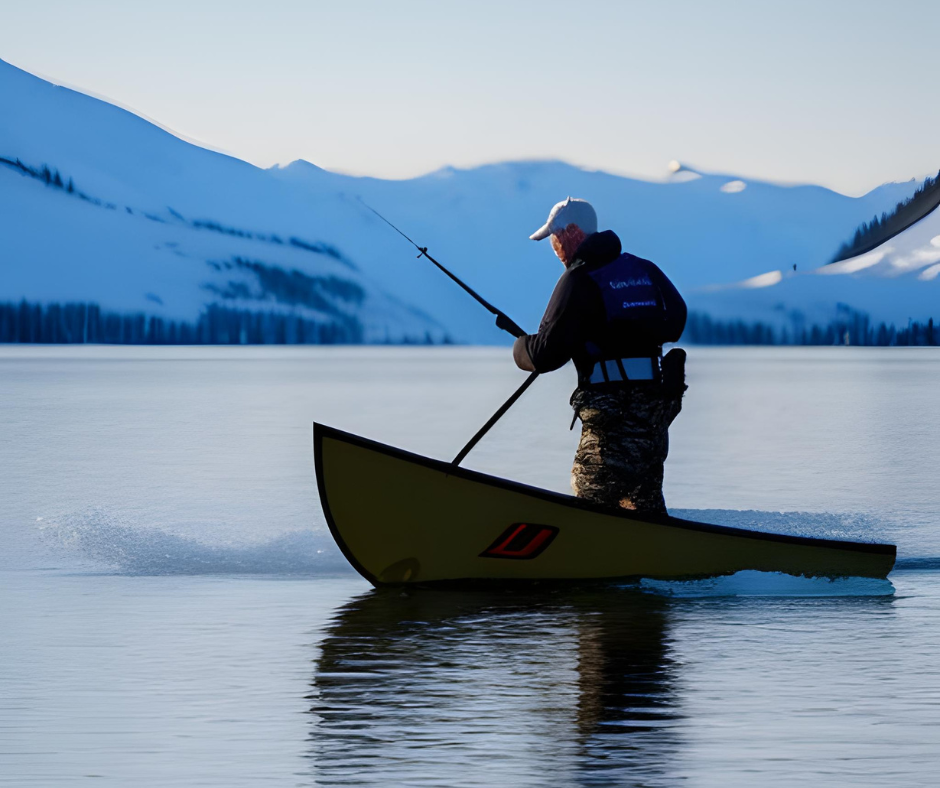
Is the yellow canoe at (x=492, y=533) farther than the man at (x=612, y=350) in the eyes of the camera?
Yes

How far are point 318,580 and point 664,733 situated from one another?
584 cm

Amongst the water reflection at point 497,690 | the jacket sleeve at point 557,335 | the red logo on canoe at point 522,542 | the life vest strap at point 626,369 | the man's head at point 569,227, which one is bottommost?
the water reflection at point 497,690

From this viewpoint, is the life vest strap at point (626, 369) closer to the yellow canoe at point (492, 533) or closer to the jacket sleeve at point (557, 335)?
the jacket sleeve at point (557, 335)

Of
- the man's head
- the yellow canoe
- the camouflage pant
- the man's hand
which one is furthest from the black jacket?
the yellow canoe

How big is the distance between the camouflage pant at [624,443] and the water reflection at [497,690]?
771 millimetres

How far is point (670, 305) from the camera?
10195 mm

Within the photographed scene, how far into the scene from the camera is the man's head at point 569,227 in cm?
1020

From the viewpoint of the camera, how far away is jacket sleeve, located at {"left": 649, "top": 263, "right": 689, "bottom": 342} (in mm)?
10180

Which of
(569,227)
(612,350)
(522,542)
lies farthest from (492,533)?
(569,227)

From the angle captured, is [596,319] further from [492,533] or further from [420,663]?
[420,663]

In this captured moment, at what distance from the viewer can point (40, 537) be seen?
15.3m

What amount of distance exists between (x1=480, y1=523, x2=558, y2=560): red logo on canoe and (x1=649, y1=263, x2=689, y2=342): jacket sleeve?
167 centimetres

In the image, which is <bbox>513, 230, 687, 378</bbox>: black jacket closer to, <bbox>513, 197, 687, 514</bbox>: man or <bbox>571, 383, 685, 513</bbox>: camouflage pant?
<bbox>513, 197, 687, 514</bbox>: man

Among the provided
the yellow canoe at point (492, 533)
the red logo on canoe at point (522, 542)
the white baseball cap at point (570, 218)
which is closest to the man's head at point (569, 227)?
the white baseball cap at point (570, 218)
